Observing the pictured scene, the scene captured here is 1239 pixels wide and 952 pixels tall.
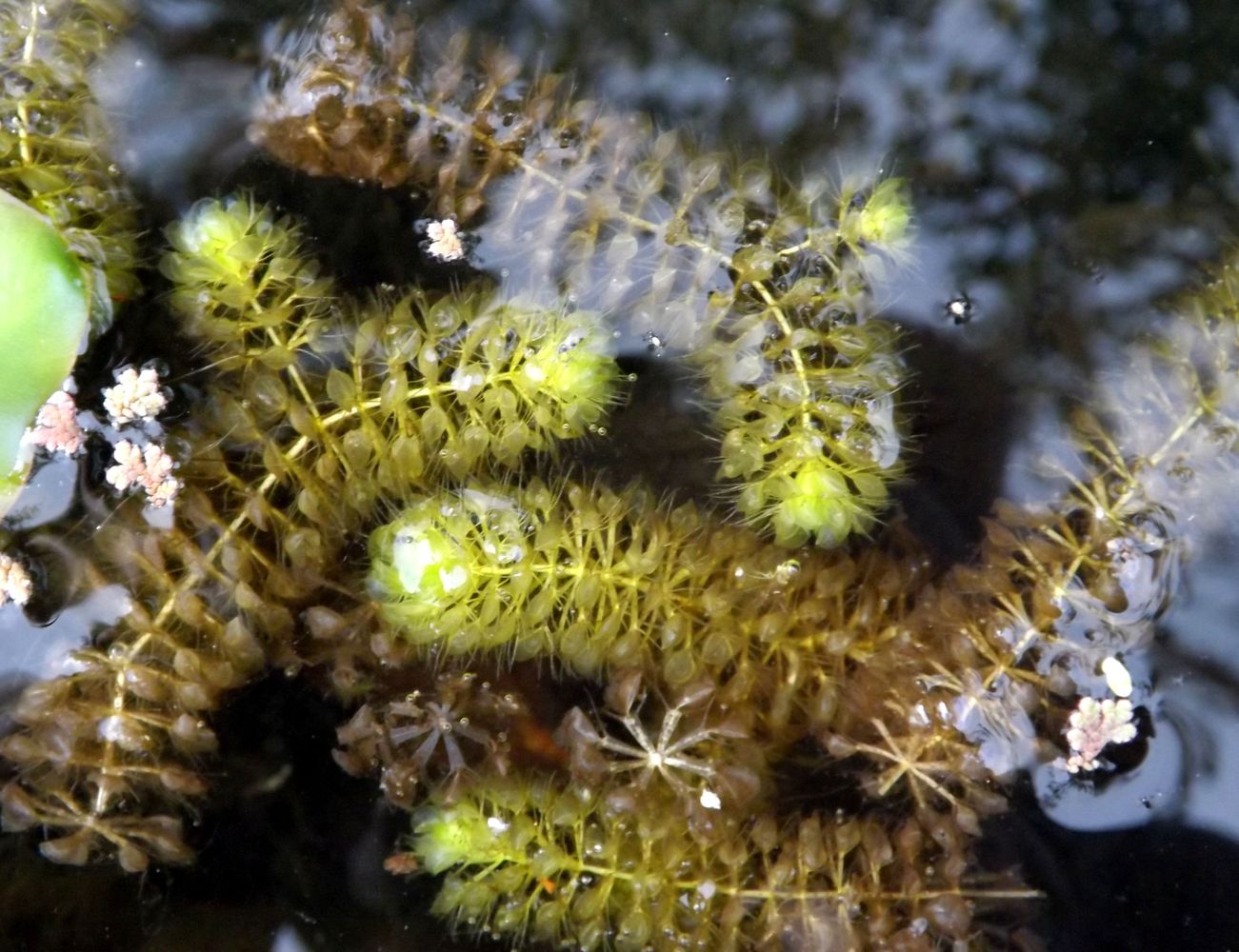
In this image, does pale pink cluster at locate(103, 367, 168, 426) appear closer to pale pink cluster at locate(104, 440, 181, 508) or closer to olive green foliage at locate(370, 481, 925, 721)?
pale pink cluster at locate(104, 440, 181, 508)

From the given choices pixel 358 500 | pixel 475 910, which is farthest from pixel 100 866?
pixel 358 500

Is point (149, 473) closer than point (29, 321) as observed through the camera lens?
No

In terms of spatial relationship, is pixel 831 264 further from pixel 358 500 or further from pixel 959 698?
pixel 358 500

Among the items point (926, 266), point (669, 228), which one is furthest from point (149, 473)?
point (926, 266)

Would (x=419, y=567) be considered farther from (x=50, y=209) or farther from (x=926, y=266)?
(x=926, y=266)

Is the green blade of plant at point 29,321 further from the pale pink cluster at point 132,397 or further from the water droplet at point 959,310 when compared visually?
the water droplet at point 959,310

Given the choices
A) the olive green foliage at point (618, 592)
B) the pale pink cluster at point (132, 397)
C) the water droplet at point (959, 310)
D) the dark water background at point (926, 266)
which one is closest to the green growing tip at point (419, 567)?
the olive green foliage at point (618, 592)

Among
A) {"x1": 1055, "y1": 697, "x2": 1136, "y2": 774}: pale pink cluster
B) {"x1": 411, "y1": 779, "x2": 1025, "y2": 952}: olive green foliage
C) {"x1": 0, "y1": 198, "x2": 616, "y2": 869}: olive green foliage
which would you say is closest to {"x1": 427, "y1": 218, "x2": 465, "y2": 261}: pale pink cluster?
{"x1": 0, "y1": 198, "x2": 616, "y2": 869}: olive green foliage
